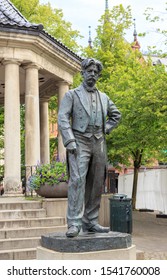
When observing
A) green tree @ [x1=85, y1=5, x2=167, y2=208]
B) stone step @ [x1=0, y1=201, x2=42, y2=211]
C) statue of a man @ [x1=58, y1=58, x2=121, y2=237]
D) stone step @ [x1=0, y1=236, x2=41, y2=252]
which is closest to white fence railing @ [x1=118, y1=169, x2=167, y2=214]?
green tree @ [x1=85, y1=5, x2=167, y2=208]

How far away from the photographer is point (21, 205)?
11.3 meters

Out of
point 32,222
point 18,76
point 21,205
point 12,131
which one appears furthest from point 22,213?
point 18,76

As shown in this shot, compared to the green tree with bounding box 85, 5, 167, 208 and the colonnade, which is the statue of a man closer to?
the colonnade

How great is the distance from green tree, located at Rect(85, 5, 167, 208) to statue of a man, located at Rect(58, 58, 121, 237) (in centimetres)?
934

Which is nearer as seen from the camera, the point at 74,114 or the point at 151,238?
the point at 74,114

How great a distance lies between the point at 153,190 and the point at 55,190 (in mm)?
13294

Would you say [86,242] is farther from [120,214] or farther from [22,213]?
[120,214]

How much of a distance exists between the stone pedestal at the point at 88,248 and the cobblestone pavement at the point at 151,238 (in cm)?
194

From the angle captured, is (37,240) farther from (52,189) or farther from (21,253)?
(52,189)

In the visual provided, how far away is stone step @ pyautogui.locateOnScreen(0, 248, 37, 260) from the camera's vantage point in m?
9.14

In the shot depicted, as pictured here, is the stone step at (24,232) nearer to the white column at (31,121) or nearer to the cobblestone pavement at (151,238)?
the cobblestone pavement at (151,238)

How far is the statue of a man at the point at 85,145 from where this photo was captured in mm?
6574

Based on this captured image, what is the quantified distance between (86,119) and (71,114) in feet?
0.95
